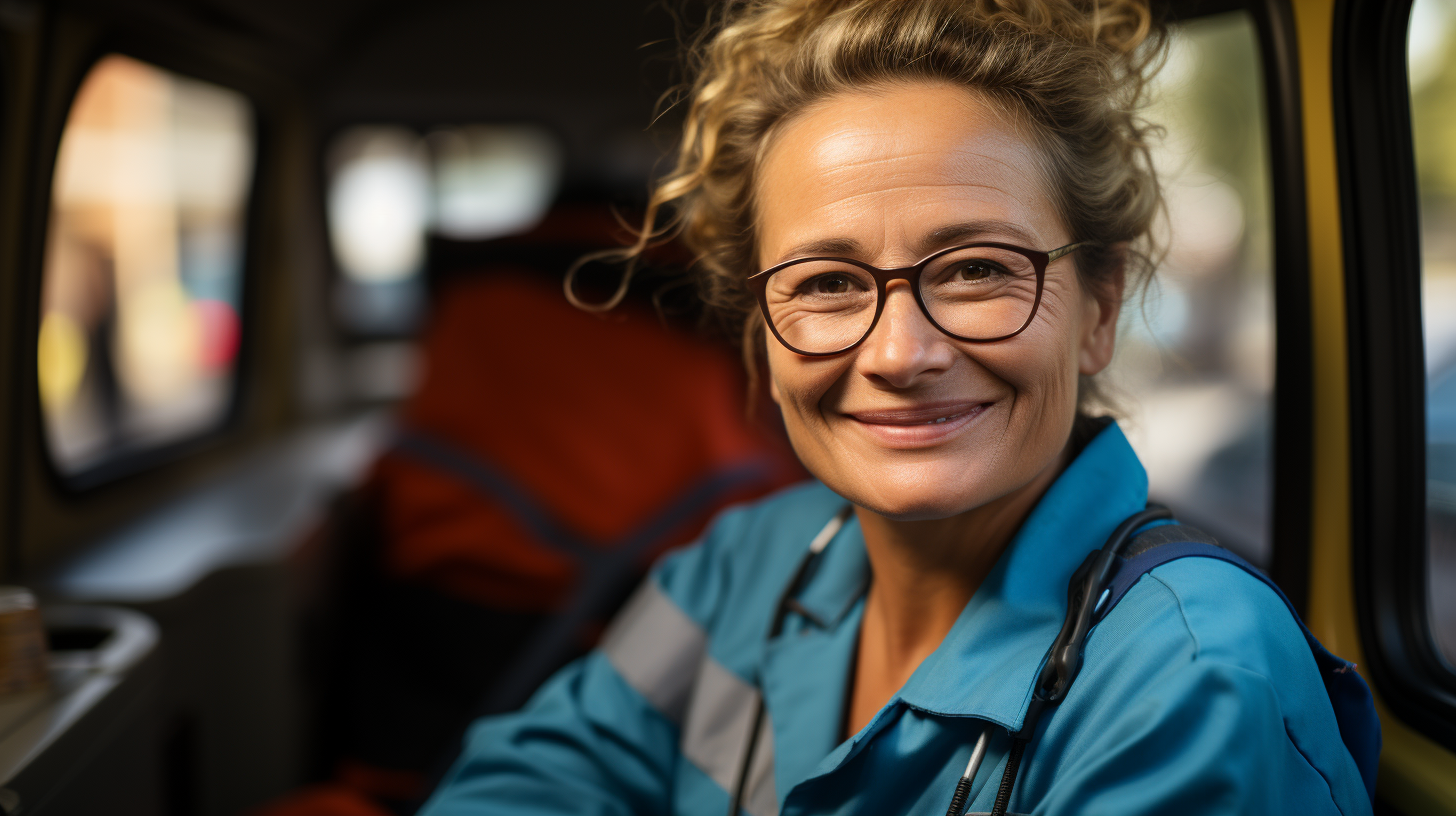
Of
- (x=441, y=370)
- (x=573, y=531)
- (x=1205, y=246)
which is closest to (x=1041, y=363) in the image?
(x=1205, y=246)

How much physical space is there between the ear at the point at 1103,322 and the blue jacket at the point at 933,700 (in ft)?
0.32

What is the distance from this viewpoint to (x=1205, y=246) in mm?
2541

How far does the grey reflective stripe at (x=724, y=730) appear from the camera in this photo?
130 cm

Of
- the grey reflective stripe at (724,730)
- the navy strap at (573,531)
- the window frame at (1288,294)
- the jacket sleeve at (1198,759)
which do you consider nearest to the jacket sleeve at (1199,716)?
the jacket sleeve at (1198,759)

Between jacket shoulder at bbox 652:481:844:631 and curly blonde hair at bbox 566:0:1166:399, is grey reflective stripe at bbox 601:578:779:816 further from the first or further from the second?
curly blonde hair at bbox 566:0:1166:399

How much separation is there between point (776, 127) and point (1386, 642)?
107 cm

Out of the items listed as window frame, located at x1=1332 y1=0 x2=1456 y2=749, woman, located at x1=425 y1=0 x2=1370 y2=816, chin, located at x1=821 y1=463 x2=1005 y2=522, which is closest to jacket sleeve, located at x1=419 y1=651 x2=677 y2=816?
woman, located at x1=425 y1=0 x2=1370 y2=816

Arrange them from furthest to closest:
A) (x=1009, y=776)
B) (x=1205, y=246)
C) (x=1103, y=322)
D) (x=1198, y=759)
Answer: (x=1205, y=246) → (x=1103, y=322) → (x=1009, y=776) → (x=1198, y=759)

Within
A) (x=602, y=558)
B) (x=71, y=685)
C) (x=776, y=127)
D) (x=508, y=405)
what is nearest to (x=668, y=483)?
(x=602, y=558)

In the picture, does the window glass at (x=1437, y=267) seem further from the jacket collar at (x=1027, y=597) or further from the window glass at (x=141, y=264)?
the window glass at (x=141, y=264)

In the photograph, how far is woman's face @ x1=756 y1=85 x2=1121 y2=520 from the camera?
1.04 meters

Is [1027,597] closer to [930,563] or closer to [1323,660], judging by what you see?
[930,563]

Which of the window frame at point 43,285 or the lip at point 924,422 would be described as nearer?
the lip at point 924,422

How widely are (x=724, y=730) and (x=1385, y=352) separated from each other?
1035mm
